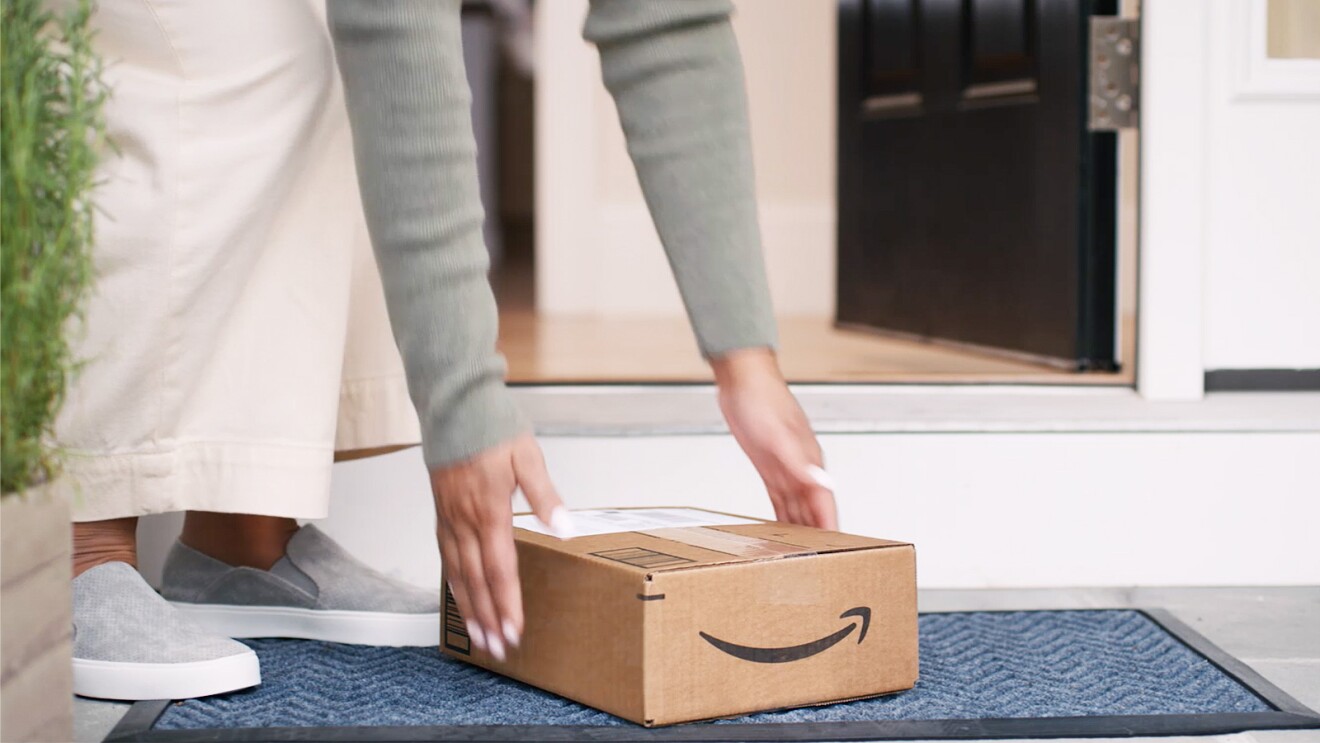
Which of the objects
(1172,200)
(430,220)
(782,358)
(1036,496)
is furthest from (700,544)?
(782,358)

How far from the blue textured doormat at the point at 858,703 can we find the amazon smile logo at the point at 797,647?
Answer: 4 centimetres

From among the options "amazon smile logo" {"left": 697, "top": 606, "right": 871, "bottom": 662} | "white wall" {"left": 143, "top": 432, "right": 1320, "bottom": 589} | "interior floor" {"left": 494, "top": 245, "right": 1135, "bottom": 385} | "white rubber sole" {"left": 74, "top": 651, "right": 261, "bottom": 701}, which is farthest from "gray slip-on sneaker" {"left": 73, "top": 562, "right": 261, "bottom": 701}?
"interior floor" {"left": 494, "top": 245, "right": 1135, "bottom": 385}

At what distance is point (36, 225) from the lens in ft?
2.15

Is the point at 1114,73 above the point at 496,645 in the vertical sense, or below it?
above

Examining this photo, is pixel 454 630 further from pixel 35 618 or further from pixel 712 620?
pixel 35 618

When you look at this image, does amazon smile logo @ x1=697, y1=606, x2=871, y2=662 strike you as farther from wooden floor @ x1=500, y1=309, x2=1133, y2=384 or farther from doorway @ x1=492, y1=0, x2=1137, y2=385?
doorway @ x1=492, y1=0, x2=1137, y2=385

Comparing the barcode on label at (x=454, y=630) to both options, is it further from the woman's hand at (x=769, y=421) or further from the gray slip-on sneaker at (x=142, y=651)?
the woman's hand at (x=769, y=421)

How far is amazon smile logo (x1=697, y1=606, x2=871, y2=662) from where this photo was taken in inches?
33.2

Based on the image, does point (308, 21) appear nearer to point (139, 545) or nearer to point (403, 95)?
point (403, 95)

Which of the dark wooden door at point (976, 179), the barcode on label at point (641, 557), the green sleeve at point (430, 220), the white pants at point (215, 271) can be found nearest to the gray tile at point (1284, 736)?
the barcode on label at point (641, 557)

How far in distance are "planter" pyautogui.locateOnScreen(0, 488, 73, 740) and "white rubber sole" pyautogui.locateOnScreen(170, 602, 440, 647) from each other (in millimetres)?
381

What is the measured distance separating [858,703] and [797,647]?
0.07m

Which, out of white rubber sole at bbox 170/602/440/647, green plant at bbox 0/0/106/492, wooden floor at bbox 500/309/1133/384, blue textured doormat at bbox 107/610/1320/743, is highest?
green plant at bbox 0/0/106/492

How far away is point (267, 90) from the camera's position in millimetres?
980
